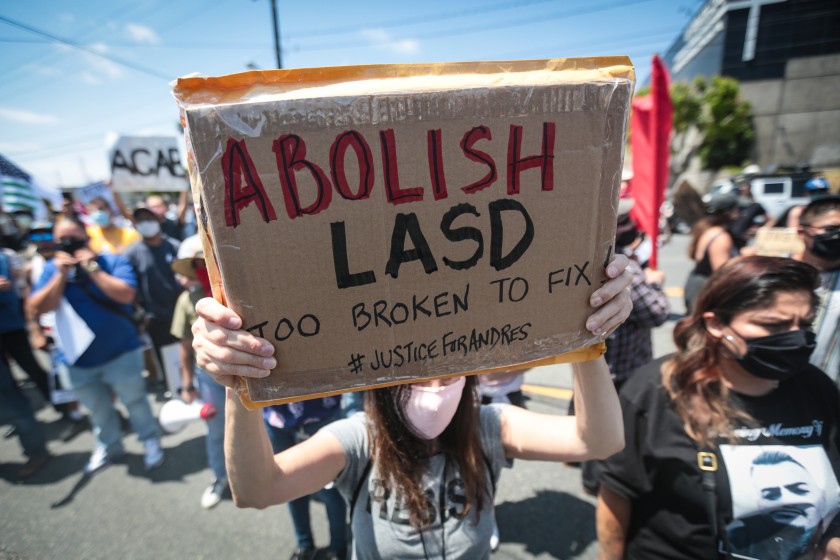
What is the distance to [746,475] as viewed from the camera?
52.7 inches

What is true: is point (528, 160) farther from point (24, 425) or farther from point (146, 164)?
point (146, 164)

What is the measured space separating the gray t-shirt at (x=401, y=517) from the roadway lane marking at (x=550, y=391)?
10.2 feet

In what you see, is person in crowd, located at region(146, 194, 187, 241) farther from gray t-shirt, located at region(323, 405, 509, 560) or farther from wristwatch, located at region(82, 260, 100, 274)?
gray t-shirt, located at region(323, 405, 509, 560)

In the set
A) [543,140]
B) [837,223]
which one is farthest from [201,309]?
[837,223]

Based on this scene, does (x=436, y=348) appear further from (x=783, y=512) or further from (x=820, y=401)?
(x=820, y=401)

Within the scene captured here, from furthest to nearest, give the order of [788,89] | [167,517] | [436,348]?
[788,89], [167,517], [436,348]

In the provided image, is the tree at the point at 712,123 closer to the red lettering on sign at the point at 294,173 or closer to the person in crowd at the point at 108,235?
the person in crowd at the point at 108,235

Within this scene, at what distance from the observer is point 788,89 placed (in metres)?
25.6

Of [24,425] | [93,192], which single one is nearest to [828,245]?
[24,425]

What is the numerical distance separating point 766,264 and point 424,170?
1.47 metres

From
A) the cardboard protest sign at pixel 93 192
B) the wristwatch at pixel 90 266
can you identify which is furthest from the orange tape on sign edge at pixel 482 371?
the cardboard protest sign at pixel 93 192

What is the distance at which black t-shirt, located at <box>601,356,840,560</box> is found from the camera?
4.33 feet

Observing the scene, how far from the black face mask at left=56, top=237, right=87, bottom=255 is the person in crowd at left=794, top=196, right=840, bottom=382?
4753 mm

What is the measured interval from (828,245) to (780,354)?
1.66 meters
